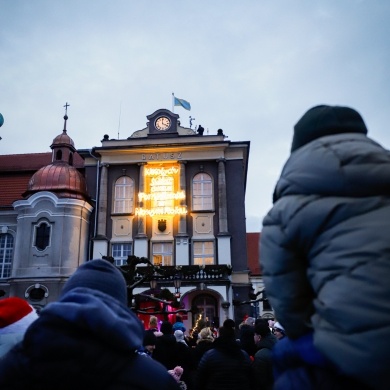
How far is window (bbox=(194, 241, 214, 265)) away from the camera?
30000 millimetres

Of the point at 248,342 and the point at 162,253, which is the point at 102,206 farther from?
the point at 248,342

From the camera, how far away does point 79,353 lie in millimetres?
1893

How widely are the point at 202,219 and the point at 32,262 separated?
11.6 metres

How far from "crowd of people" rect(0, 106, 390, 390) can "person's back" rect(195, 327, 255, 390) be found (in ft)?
9.86

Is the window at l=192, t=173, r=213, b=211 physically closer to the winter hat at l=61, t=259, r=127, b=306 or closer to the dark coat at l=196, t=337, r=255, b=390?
the dark coat at l=196, t=337, r=255, b=390

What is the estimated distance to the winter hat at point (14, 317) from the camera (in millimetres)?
3242

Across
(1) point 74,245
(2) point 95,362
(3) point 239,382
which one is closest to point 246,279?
(1) point 74,245

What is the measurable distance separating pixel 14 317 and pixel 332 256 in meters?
2.52

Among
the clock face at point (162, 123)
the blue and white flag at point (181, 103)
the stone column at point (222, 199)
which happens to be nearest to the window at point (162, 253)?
the stone column at point (222, 199)

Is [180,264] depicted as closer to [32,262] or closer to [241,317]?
[241,317]

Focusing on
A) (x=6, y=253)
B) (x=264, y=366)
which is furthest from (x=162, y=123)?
(x=264, y=366)

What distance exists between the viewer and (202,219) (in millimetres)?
30766

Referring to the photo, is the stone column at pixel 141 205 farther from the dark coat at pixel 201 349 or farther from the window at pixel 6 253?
the dark coat at pixel 201 349

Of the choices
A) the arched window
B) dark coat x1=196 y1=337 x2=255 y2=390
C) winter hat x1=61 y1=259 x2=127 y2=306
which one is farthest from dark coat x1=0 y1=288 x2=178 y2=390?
the arched window
